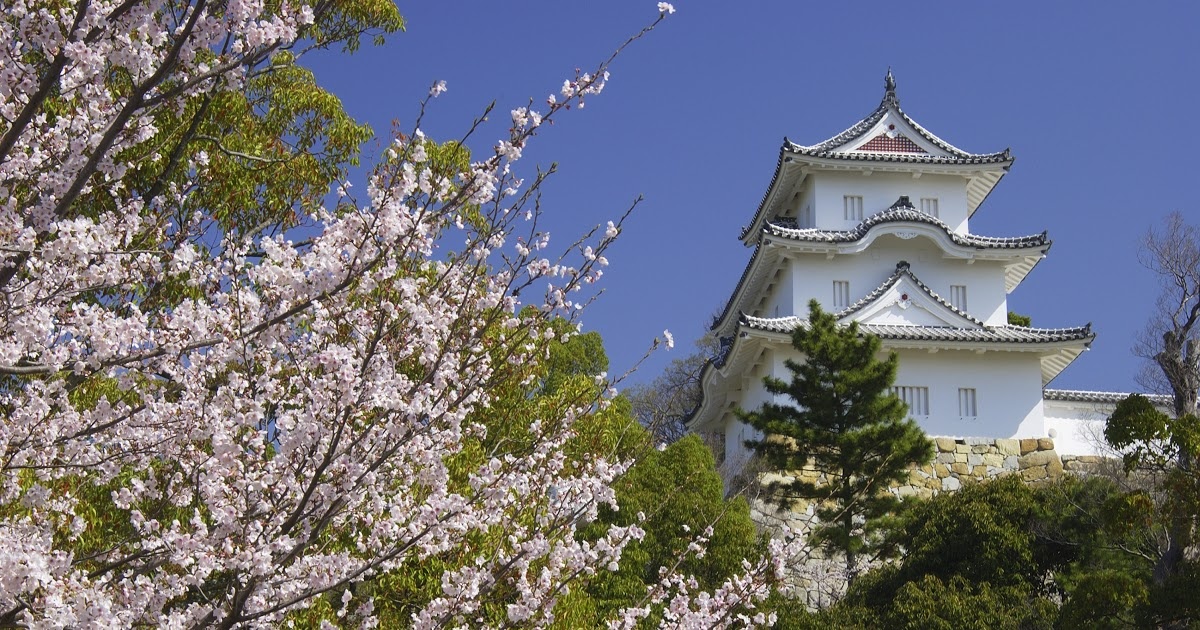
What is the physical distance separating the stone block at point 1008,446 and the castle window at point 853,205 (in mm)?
5425

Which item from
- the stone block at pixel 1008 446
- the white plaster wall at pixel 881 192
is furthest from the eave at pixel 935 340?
the white plaster wall at pixel 881 192

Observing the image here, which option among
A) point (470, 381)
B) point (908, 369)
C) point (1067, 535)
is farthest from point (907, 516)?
point (470, 381)

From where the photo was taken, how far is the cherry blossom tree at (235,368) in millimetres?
3707

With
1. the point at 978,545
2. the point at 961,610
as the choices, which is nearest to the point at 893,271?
the point at 978,545

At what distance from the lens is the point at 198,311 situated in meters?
4.38

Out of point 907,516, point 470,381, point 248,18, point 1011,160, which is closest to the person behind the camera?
point 248,18

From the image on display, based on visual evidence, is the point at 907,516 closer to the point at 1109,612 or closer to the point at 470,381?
the point at 1109,612

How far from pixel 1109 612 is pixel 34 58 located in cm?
846

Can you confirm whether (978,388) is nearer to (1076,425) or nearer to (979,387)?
(979,387)

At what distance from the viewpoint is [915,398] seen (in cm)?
2298

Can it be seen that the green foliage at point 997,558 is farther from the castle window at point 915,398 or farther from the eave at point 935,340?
the castle window at point 915,398

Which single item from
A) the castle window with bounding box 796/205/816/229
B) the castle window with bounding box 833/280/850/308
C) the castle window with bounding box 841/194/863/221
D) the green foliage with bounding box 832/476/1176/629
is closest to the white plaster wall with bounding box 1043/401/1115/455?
the castle window with bounding box 833/280/850/308

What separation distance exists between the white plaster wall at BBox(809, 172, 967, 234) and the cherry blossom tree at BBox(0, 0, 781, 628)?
20578 mm

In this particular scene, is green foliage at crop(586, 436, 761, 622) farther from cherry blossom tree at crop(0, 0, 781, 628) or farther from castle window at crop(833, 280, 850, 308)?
castle window at crop(833, 280, 850, 308)
